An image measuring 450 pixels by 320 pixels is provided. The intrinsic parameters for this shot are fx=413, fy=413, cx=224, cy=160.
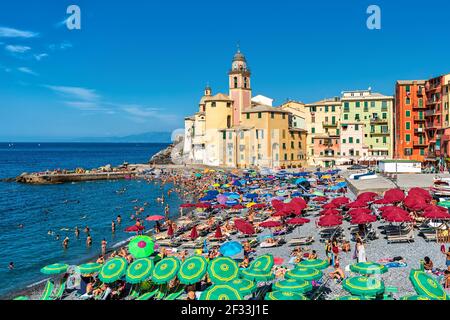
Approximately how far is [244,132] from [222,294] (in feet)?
206

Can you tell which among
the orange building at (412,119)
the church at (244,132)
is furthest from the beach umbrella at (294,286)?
the church at (244,132)

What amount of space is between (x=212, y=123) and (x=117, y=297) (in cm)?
6283

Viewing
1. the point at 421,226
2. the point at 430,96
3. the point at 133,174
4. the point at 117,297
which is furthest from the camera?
the point at 133,174

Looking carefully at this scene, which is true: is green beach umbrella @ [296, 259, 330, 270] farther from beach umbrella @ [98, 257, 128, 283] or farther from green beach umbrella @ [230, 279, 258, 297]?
beach umbrella @ [98, 257, 128, 283]

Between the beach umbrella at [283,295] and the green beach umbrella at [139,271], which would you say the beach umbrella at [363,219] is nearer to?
the beach umbrella at [283,295]

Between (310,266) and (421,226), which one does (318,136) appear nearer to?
(421,226)

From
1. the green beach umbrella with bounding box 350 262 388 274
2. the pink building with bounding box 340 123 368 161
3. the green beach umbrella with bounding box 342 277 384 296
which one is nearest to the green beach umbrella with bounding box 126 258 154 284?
the green beach umbrella with bounding box 342 277 384 296

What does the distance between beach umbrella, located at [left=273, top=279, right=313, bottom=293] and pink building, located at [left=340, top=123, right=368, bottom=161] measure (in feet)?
196

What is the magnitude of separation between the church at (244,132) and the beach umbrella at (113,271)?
57.0 meters

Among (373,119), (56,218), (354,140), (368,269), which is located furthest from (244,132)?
(368,269)

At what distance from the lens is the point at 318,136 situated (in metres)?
72.6

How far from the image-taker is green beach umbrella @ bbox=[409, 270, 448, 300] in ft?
38.2

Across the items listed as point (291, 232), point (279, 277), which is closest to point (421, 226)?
point (291, 232)

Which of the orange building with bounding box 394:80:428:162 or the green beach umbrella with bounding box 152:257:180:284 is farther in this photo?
the orange building with bounding box 394:80:428:162
